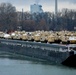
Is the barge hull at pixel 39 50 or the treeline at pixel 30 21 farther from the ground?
the treeline at pixel 30 21

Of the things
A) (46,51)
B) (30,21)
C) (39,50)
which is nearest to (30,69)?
(46,51)

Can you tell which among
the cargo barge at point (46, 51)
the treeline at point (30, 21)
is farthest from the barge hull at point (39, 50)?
the treeline at point (30, 21)

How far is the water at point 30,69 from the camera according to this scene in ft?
113

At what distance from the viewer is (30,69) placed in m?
36.6

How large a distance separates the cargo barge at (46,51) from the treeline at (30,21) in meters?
47.2

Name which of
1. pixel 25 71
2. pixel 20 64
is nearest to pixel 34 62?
pixel 20 64

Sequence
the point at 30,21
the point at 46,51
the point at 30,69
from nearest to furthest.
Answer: the point at 30,69 → the point at 46,51 → the point at 30,21

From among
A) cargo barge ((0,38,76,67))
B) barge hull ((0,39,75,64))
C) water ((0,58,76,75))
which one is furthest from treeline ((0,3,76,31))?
water ((0,58,76,75))

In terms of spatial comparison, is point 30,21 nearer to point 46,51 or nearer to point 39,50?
point 39,50

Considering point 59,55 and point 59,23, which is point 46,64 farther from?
point 59,23

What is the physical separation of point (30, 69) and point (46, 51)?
7.56 m

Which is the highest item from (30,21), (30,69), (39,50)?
(30,21)

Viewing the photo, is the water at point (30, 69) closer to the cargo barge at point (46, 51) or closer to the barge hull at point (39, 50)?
the cargo barge at point (46, 51)

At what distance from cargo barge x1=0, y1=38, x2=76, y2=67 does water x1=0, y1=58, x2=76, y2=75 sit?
50.8 inches
